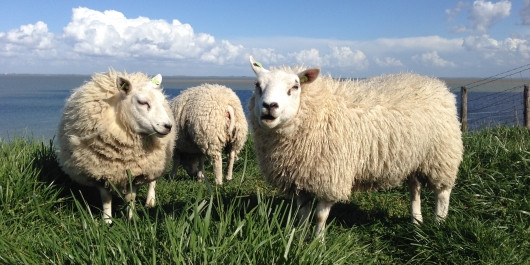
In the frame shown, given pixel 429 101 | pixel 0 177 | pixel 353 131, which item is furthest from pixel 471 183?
pixel 0 177

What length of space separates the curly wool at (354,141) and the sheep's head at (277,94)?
11 centimetres

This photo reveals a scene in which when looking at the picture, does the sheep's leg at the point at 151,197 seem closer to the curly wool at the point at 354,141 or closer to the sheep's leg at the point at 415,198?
the curly wool at the point at 354,141

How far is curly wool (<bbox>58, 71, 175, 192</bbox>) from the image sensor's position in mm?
4320

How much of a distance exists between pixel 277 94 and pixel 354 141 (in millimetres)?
817

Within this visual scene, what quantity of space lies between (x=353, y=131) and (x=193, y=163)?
394 centimetres

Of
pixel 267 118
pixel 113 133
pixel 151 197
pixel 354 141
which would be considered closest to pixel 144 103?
→ pixel 113 133

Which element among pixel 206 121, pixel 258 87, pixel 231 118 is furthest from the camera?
pixel 231 118

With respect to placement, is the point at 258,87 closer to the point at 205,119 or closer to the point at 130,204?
the point at 130,204

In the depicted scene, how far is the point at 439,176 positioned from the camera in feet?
13.9

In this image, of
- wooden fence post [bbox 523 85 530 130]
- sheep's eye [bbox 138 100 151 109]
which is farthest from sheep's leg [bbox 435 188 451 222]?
wooden fence post [bbox 523 85 530 130]

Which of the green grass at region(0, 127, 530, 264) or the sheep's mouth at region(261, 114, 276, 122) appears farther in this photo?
the sheep's mouth at region(261, 114, 276, 122)

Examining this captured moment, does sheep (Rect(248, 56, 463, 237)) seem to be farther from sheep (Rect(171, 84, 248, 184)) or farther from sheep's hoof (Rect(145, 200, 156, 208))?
sheep (Rect(171, 84, 248, 184))

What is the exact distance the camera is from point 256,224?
2.65 m

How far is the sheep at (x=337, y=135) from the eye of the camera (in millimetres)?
3646
